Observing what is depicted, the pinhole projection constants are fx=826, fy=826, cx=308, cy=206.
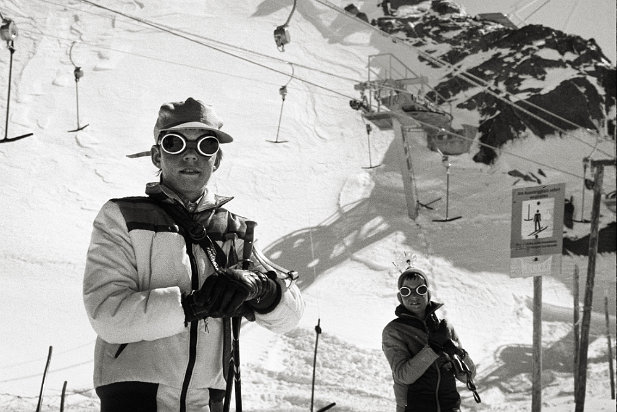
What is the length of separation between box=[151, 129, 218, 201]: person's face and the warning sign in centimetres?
541

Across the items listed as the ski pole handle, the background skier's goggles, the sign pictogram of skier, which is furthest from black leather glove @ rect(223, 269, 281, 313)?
the sign pictogram of skier

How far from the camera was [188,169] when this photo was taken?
2326 millimetres

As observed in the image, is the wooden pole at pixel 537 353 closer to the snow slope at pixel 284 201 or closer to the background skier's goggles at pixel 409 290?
the snow slope at pixel 284 201

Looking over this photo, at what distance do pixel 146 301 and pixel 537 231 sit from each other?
19.2ft

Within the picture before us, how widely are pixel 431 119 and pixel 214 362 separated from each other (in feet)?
63.7

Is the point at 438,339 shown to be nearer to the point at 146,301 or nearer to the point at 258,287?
the point at 258,287

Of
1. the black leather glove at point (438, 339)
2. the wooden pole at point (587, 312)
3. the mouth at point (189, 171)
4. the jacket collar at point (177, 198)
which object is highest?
the wooden pole at point (587, 312)

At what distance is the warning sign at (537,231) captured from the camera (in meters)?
7.27

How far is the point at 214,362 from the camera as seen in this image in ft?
7.23

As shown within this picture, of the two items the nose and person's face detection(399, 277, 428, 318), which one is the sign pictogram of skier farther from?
the nose

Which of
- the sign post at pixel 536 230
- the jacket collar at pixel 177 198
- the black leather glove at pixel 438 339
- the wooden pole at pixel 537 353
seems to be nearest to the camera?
the jacket collar at pixel 177 198

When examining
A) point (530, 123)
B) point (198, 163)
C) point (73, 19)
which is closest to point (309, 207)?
point (530, 123)

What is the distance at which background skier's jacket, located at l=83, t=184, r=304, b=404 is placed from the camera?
6.61 feet

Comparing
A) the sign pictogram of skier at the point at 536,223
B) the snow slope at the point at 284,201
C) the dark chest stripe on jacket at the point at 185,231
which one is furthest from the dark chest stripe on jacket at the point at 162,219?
the snow slope at the point at 284,201
